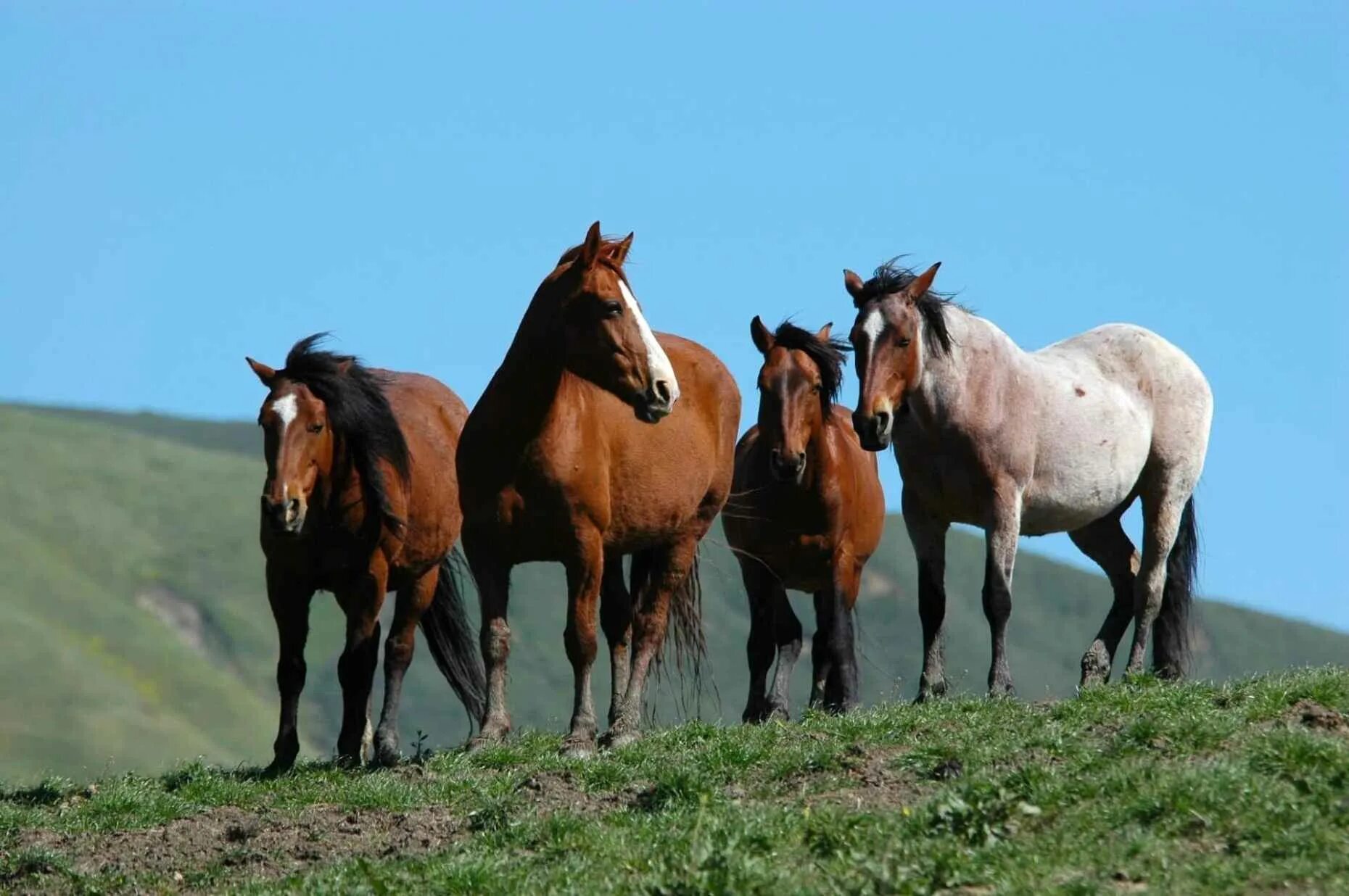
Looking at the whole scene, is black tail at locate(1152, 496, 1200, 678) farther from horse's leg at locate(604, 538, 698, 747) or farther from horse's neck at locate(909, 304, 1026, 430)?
horse's leg at locate(604, 538, 698, 747)

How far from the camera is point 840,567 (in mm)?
15875

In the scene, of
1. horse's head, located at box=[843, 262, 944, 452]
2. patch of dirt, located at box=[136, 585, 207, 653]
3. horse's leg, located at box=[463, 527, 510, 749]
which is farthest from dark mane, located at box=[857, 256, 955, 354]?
patch of dirt, located at box=[136, 585, 207, 653]

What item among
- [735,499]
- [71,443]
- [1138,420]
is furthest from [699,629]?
[71,443]

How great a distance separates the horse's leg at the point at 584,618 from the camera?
13.2m

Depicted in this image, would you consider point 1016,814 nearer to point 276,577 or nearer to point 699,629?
point 276,577

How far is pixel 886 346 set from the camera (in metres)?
14.1

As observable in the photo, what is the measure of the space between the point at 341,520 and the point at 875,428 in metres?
3.68

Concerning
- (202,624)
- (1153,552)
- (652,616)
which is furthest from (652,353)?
(202,624)

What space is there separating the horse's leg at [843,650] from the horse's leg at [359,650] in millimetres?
3497

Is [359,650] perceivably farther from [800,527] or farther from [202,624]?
[202,624]

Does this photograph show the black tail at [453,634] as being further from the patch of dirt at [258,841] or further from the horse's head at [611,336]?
the patch of dirt at [258,841]

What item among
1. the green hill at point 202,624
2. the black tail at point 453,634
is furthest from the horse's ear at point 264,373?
the green hill at point 202,624

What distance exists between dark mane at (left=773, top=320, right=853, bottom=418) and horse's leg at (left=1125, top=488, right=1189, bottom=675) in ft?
9.25

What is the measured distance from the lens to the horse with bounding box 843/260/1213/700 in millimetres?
14289
